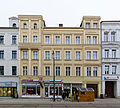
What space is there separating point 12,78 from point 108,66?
1910 cm

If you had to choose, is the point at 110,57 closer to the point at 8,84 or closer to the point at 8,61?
the point at 8,61

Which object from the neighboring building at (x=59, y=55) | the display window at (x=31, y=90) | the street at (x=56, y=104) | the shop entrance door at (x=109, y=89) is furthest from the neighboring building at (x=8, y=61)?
the shop entrance door at (x=109, y=89)

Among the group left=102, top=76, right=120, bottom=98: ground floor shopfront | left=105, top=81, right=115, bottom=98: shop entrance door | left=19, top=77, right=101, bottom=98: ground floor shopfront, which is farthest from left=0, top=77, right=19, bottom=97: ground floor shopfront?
left=105, top=81, right=115, bottom=98: shop entrance door

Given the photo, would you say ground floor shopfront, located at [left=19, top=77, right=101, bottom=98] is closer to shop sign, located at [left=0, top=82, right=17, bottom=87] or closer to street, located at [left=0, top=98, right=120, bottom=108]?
shop sign, located at [left=0, top=82, right=17, bottom=87]

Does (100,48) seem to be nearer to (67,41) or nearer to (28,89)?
(67,41)

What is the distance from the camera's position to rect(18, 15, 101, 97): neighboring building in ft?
127

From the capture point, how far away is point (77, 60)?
39.3 m

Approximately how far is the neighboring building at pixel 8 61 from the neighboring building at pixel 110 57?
57.0 feet

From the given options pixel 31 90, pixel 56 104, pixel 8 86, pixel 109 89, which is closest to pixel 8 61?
pixel 8 86

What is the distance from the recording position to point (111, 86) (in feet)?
131

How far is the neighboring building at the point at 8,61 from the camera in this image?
38.8 metres

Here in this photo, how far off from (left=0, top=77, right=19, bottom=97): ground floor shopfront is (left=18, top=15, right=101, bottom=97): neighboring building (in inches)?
50.0

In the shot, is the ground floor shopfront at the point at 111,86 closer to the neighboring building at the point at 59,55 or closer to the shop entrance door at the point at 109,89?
the shop entrance door at the point at 109,89

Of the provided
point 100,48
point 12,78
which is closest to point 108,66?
point 100,48
